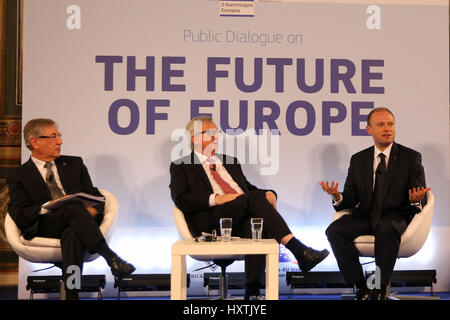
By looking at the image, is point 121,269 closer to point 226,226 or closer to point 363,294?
point 226,226

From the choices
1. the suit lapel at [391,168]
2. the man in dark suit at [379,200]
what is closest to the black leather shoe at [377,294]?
the man in dark suit at [379,200]

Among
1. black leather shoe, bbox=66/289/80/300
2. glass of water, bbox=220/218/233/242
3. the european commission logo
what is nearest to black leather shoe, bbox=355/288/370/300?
glass of water, bbox=220/218/233/242

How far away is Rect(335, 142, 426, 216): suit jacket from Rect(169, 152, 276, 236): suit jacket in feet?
2.64

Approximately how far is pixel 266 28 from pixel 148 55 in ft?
3.54

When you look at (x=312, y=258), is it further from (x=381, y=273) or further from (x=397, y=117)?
(x=397, y=117)

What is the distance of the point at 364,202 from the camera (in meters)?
4.20

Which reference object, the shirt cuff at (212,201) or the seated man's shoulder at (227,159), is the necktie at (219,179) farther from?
the shirt cuff at (212,201)

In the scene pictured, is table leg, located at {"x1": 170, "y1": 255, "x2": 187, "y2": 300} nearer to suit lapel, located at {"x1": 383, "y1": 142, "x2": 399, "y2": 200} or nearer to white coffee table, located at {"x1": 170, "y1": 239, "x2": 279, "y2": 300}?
white coffee table, located at {"x1": 170, "y1": 239, "x2": 279, "y2": 300}

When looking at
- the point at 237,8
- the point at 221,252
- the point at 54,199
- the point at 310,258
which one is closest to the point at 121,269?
the point at 221,252

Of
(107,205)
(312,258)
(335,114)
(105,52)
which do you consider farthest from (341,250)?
(105,52)

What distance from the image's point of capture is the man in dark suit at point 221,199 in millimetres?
3604

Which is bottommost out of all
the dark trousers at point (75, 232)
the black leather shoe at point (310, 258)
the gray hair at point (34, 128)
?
the black leather shoe at point (310, 258)

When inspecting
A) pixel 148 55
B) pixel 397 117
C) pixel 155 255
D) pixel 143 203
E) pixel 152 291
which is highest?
pixel 148 55

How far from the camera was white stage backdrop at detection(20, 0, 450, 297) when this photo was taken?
4.74 metres
